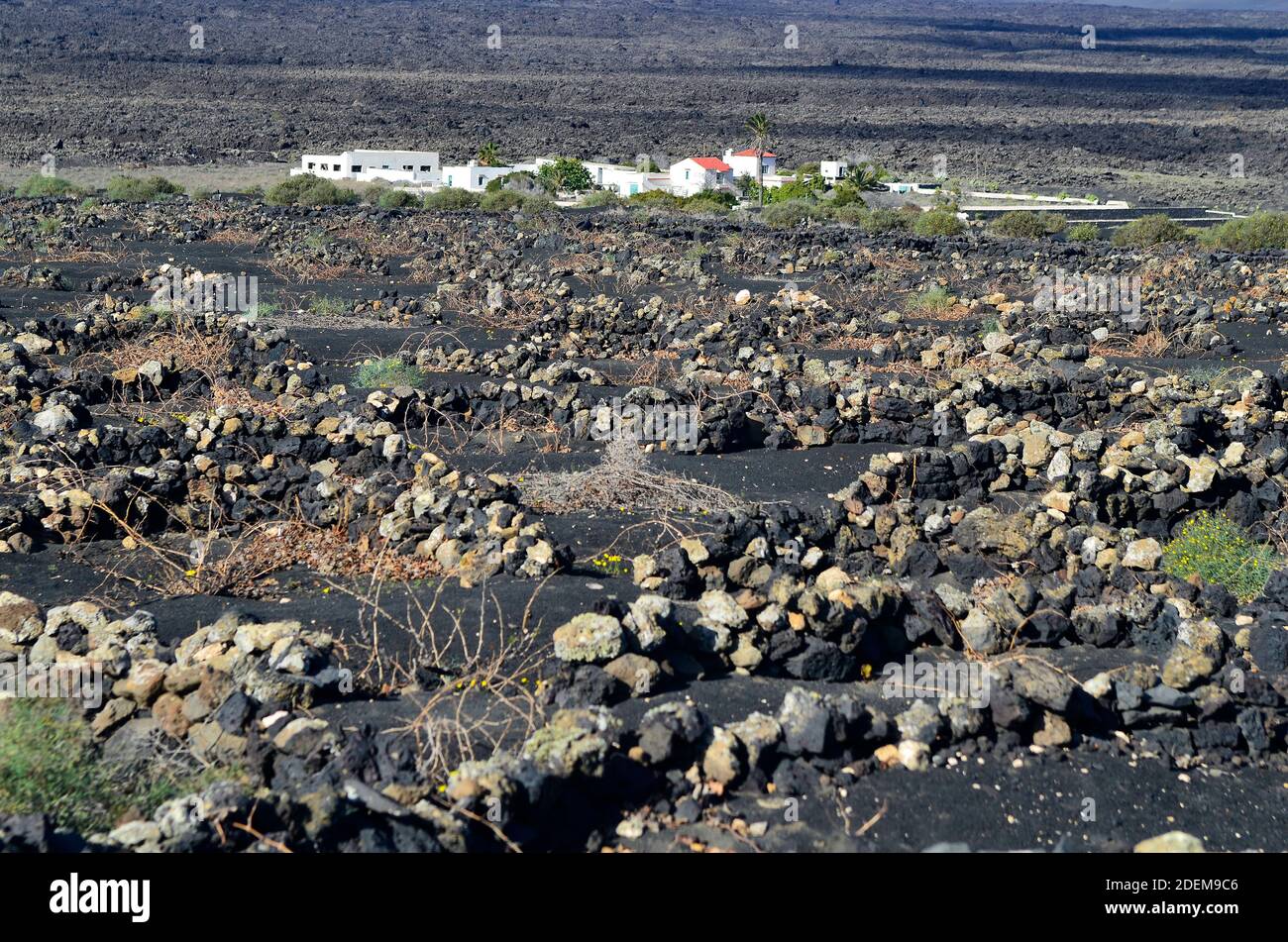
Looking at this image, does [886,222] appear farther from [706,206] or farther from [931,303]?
[931,303]

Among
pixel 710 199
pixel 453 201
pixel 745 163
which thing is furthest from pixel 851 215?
pixel 745 163

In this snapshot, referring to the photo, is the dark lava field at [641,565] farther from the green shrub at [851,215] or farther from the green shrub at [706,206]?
the green shrub at [706,206]

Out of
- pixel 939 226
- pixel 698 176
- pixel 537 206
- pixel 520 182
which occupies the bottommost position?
pixel 939 226

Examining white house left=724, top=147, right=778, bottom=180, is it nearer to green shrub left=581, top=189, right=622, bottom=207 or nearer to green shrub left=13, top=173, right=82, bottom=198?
green shrub left=581, top=189, right=622, bottom=207

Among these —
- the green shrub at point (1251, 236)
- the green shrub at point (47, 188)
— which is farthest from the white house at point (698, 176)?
the green shrub at point (1251, 236)

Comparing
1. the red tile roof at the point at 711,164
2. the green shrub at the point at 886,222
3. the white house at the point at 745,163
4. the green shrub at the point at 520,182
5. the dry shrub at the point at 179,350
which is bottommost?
the dry shrub at the point at 179,350

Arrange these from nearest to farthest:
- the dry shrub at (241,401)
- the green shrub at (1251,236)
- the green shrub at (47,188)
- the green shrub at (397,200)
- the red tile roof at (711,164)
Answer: the dry shrub at (241,401), the green shrub at (1251,236), the green shrub at (397,200), the green shrub at (47,188), the red tile roof at (711,164)
